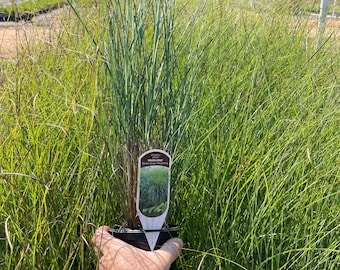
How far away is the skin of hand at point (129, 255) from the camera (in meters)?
1.16

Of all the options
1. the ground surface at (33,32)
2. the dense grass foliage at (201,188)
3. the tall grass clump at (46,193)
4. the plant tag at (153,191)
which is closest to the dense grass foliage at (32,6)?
the ground surface at (33,32)

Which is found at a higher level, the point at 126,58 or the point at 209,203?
the point at 126,58

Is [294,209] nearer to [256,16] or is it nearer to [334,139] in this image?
[334,139]

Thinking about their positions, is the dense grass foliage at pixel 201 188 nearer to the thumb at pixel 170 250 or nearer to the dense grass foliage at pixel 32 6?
the thumb at pixel 170 250

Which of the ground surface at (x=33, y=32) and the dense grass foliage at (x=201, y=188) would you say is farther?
the ground surface at (x=33, y=32)

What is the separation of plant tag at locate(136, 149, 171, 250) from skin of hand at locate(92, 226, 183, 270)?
41 mm

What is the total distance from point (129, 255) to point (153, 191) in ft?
0.46

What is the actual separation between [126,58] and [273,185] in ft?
1.44

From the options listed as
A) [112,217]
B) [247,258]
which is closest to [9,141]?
[112,217]

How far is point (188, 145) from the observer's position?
1.40 m

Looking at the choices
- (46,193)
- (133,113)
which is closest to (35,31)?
(133,113)

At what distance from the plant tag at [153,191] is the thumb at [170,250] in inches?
1.1

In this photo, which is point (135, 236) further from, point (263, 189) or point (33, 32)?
point (33, 32)

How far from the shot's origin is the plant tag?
1200 mm
